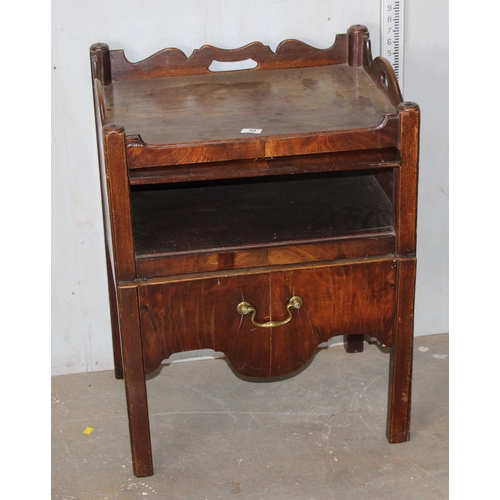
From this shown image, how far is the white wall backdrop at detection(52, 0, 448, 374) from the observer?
2258 mm

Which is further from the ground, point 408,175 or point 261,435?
point 408,175

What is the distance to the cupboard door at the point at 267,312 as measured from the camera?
6.59 ft

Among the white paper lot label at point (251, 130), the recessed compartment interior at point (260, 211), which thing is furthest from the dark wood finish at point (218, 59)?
the white paper lot label at point (251, 130)

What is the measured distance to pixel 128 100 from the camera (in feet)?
7.00

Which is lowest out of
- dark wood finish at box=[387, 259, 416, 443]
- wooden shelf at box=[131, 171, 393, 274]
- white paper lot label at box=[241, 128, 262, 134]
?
dark wood finish at box=[387, 259, 416, 443]

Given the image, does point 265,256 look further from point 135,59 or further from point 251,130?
point 135,59

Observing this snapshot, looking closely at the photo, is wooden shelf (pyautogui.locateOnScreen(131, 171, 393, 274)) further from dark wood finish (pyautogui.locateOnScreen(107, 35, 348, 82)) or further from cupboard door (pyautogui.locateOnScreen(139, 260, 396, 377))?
dark wood finish (pyautogui.locateOnScreen(107, 35, 348, 82))

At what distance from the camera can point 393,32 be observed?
2.37m

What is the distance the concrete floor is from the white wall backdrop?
20cm

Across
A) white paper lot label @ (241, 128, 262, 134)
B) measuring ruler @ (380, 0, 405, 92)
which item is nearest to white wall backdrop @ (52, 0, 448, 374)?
measuring ruler @ (380, 0, 405, 92)

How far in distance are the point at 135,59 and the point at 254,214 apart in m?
0.51

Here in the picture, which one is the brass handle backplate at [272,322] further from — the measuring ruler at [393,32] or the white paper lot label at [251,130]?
the measuring ruler at [393,32]

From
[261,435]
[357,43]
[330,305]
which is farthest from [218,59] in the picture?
[261,435]

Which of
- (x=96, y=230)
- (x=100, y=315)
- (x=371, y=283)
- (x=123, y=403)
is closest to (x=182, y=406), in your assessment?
(x=123, y=403)
